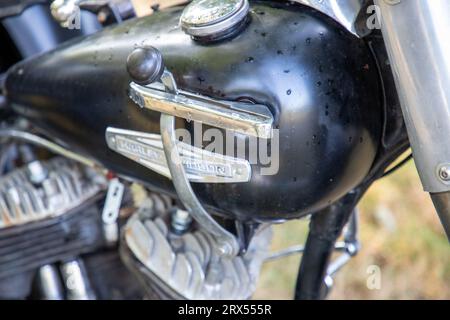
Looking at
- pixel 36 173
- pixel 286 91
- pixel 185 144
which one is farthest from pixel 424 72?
pixel 36 173

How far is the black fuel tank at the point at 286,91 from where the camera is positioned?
60cm

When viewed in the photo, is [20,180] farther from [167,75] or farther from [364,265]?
[364,265]

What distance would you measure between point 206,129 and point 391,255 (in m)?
1.09

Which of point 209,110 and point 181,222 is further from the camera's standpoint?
point 181,222

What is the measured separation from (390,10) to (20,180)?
0.59 m

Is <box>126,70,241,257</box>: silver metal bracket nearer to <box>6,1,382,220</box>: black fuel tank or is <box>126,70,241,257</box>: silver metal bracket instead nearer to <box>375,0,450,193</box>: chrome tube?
<box>6,1,382,220</box>: black fuel tank

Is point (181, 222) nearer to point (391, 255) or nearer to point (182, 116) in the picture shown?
point (182, 116)

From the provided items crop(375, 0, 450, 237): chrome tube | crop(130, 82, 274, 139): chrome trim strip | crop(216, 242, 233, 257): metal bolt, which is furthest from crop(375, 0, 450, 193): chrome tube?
crop(216, 242, 233, 257): metal bolt

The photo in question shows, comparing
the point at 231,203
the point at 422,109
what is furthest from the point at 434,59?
the point at 231,203

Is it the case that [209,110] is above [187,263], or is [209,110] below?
above

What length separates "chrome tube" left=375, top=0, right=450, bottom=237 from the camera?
0.50m

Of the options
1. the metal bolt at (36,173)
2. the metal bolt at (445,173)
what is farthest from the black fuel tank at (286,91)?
the metal bolt at (36,173)

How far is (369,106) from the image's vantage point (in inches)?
24.4

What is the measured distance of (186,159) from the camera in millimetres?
656
